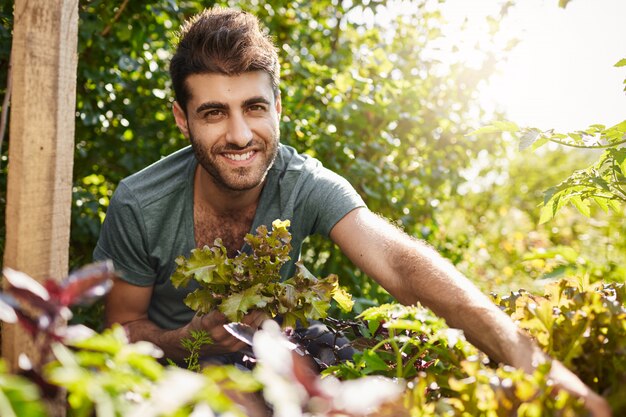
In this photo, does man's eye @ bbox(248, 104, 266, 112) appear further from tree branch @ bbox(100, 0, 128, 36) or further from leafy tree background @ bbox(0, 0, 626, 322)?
tree branch @ bbox(100, 0, 128, 36)

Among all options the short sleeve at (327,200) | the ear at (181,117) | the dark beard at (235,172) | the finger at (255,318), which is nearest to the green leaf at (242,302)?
the finger at (255,318)

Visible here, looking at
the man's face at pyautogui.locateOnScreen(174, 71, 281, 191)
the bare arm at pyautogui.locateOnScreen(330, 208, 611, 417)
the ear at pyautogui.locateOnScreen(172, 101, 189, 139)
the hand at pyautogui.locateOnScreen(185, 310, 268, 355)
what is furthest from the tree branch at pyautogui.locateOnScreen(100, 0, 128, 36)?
the hand at pyautogui.locateOnScreen(185, 310, 268, 355)

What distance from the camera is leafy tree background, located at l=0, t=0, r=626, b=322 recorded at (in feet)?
11.0

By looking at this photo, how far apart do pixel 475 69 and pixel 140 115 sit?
226 cm

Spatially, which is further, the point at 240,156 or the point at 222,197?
the point at 222,197

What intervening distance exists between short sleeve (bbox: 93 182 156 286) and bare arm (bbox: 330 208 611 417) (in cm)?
79

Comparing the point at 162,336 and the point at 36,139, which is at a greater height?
the point at 36,139

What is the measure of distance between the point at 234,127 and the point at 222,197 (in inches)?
13.0

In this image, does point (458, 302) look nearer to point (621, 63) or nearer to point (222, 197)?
point (621, 63)

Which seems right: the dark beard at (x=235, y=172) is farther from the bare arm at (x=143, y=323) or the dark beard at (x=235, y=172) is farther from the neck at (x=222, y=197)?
the bare arm at (x=143, y=323)

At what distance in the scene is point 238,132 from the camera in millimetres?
2355

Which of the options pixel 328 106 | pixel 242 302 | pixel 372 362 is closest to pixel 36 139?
pixel 242 302

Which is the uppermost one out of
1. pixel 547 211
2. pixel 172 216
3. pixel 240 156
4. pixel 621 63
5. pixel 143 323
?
pixel 621 63

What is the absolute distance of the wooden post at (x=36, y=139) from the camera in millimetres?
1177
